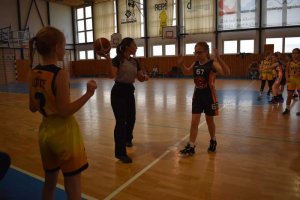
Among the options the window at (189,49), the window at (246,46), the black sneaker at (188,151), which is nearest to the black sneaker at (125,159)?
the black sneaker at (188,151)

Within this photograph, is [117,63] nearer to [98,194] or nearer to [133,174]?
[133,174]

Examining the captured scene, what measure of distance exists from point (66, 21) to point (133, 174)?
2651cm

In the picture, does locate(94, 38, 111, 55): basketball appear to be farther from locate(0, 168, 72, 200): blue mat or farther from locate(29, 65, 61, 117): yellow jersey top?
locate(0, 168, 72, 200): blue mat

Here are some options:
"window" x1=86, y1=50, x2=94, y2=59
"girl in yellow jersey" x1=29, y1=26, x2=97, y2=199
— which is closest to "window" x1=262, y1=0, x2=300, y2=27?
"window" x1=86, y1=50, x2=94, y2=59

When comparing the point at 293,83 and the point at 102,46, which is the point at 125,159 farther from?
the point at 293,83

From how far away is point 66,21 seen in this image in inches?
1070

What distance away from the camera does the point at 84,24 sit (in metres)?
27.1

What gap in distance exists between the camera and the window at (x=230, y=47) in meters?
20.0

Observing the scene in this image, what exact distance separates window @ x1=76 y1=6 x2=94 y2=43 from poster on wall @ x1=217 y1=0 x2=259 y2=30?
12.8 m

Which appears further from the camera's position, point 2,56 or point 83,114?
point 2,56

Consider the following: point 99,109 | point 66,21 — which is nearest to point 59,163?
point 99,109

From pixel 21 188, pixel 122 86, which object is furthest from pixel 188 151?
pixel 21 188

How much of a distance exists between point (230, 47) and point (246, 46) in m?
1.14

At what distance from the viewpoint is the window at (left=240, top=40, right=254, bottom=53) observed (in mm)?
19486
